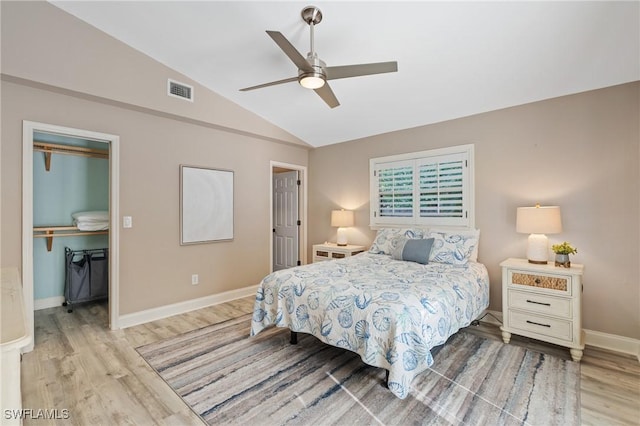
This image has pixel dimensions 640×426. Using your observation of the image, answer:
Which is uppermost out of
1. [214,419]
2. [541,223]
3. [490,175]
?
[490,175]

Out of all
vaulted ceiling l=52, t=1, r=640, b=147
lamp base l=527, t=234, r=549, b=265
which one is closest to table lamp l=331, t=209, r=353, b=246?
vaulted ceiling l=52, t=1, r=640, b=147

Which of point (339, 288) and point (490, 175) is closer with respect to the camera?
point (339, 288)

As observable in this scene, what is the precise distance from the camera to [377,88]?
3496 millimetres

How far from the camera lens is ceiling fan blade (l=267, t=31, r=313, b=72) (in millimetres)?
1995

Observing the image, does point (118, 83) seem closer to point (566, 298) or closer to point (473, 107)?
point (473, 107)

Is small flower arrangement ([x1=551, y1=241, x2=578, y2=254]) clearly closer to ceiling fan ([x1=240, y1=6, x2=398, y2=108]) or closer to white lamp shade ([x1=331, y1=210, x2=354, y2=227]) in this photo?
ceiling fan ([x1=240, y1=6, x2=398, y2=108])

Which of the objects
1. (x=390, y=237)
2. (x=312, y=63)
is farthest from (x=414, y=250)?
(x=312, y=63)

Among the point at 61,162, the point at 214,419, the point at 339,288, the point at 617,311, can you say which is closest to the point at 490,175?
the point at 617,311

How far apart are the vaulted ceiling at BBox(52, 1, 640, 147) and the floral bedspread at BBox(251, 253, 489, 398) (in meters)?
2.00

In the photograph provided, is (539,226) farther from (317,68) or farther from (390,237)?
(317,68)

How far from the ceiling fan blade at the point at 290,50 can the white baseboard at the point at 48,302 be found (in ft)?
14.6

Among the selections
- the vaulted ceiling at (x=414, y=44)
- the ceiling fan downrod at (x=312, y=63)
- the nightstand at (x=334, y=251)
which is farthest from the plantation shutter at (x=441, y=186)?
the ceiling fan downrod at (x=312, y=63)

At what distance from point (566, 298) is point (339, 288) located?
80.3 inches

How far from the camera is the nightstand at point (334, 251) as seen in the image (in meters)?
4.49
